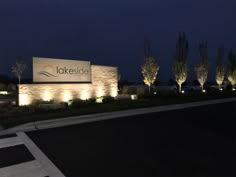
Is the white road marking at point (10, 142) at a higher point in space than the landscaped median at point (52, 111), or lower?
lower

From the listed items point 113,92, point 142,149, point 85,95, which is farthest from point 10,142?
point 113,92

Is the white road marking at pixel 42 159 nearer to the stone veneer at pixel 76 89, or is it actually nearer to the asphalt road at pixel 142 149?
the asphalt road at pixel 142 149

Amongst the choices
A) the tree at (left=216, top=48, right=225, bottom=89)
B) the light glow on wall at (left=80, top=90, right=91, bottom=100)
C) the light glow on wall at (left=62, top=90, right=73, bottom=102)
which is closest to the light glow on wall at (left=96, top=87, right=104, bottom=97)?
the light glow on wall at (left=80, top=90, right=91, bottom=100)

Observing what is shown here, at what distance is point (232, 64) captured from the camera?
38438mm

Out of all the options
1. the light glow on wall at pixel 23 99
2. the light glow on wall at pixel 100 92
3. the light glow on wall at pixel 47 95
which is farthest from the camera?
the light glow on wall at pixel 100 92

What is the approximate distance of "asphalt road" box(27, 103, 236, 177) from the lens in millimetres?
4879

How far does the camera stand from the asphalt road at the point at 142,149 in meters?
4.88

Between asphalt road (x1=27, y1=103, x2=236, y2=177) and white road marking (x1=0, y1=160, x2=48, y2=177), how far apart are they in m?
0.40

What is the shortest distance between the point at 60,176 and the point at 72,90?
14773 millimetres

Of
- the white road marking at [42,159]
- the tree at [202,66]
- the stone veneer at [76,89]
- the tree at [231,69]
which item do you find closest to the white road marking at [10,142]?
the white road marking at [42,159]

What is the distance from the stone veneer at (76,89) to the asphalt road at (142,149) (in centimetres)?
868

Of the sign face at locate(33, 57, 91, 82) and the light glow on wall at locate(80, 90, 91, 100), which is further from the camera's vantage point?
the light glow on wall at locate(80, 90, 91, 100)

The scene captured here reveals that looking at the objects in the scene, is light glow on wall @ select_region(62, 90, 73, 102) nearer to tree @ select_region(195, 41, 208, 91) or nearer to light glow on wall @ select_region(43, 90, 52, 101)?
→ light glow on wall @ select_region(43, 90, 52, 101)

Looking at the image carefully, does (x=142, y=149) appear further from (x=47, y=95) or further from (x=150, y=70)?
(x=150, y=70)
